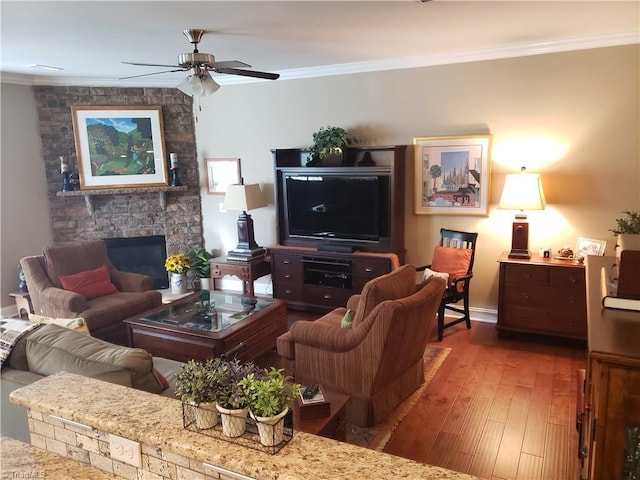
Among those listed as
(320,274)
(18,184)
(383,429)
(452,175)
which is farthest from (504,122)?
(18,184)

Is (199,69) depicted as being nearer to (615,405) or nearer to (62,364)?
(62,364)

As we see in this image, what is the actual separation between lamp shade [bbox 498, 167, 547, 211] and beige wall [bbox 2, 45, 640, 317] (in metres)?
0.33

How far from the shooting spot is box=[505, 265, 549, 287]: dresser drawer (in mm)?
4145

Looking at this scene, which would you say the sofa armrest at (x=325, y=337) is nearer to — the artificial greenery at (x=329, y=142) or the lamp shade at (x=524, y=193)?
the lamp shade at (x=524, y=193)

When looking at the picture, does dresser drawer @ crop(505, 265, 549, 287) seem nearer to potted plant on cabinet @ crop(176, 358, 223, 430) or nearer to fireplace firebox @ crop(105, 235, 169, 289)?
potted plant on cabinet @ crop(176, 358, 223, 430)

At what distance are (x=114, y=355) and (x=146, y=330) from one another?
5.53 feet

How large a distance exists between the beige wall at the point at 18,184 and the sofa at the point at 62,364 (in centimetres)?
368

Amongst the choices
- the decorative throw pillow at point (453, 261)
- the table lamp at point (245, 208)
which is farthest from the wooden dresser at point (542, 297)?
the table lamp at point (245, 208)

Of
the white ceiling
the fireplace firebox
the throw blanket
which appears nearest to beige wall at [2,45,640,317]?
the white ceiling

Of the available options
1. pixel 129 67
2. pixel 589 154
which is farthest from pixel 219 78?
pixel 589 154

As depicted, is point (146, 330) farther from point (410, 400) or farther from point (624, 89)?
point (624, 89)

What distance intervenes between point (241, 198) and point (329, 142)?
1236mm

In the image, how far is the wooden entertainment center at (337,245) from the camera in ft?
16.1

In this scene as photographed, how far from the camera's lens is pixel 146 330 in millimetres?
3812
